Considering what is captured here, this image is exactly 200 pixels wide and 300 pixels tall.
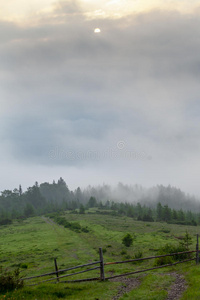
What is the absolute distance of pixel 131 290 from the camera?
14.4m

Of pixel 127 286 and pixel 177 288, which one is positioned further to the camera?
pixel 127 286

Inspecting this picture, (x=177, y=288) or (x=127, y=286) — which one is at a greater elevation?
(x=177, y=288)

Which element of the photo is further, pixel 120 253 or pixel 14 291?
pixel 120 253

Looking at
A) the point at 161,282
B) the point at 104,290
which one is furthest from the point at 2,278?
the point at 161,282

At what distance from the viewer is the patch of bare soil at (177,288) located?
12.3 meters

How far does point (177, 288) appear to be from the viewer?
13.8 m

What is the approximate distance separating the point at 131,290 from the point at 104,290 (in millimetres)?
1925

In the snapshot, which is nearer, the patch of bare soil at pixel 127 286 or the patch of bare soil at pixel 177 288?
the patch of bare soil at pixel 177 288

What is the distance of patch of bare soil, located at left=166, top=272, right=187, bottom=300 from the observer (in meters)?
12.3

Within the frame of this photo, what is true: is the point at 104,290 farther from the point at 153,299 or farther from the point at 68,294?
the point at 153,299

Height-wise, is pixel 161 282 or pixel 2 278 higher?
pixel 2 278

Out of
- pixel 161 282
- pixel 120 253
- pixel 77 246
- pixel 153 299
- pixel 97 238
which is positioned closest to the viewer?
pixel 153 299

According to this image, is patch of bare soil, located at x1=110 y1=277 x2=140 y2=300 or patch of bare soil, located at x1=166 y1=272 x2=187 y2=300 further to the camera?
patch of bare soil, located at x1=110 y1=277 x2=140 y2=300

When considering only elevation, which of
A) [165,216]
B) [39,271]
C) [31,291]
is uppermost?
[31,291]
